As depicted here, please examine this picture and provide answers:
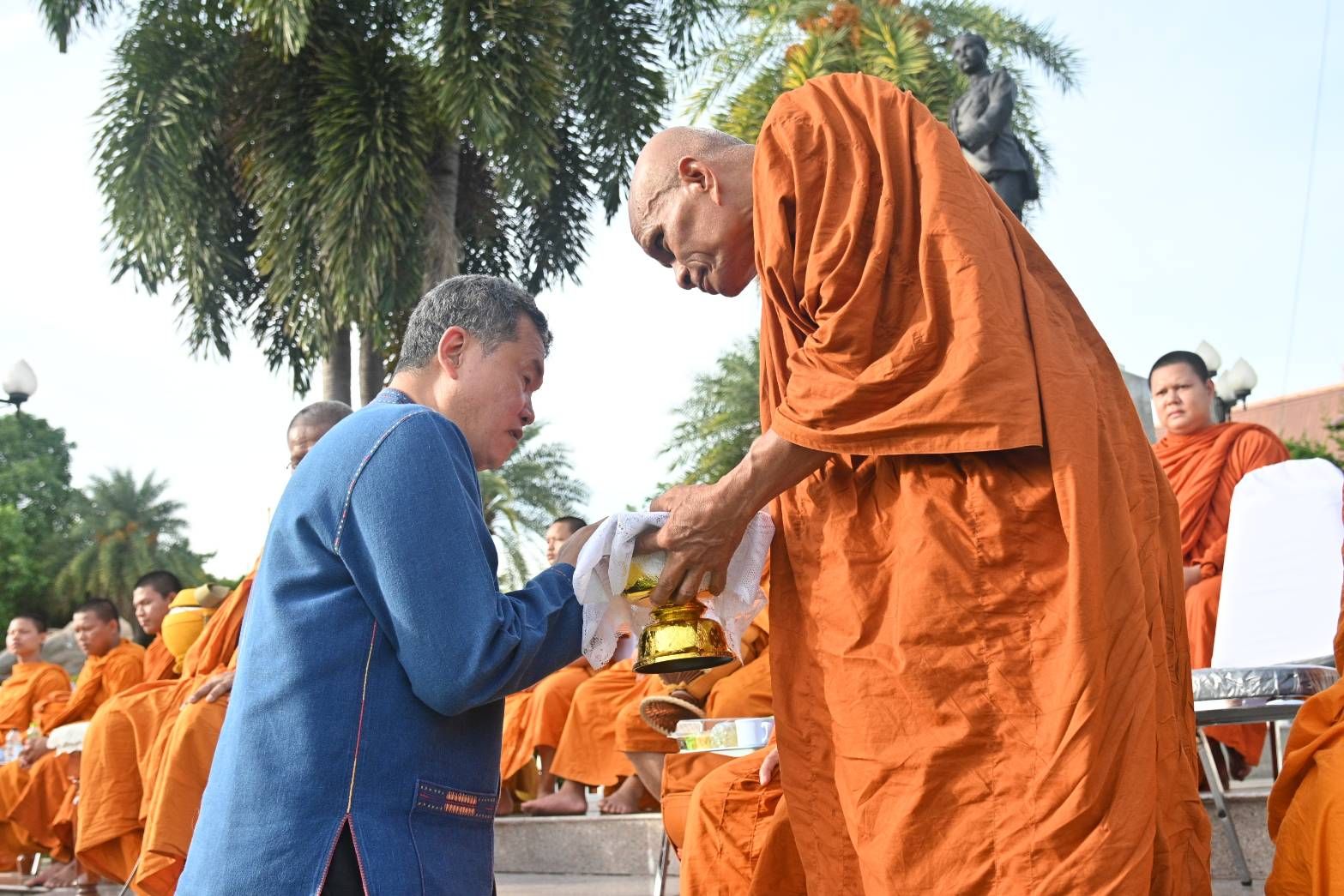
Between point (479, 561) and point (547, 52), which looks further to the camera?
point (547, 52)

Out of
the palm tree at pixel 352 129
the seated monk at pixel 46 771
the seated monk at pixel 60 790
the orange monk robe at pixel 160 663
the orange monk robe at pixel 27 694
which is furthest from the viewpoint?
the palm tree at pixel 352 129

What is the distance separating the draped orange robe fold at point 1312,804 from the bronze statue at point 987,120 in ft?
24.5

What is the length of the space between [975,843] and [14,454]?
48.9 metres

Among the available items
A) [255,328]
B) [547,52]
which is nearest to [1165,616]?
[547,52]

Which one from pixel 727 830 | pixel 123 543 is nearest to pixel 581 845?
pixel 727 830

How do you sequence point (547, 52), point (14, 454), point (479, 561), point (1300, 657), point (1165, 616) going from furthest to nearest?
point (14, 454)
point (547, 52)
point (1300, 657)
point (1165, 616)
point (479, 561)

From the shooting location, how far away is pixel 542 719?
707cm

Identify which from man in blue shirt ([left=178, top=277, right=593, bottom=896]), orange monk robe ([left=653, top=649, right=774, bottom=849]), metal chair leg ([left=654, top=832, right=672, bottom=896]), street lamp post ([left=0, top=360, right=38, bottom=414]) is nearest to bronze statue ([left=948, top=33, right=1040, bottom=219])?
orange monk robe ([left=653, top=649, right=774, bottom=849])

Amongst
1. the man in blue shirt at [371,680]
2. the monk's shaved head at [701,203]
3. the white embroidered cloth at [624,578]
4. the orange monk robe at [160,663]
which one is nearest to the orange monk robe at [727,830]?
the white embroidered cloth at [624,578]

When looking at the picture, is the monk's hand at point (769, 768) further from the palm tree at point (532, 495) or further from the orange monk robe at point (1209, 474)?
the palm tree at point (532, 495)

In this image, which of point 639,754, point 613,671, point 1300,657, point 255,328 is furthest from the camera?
point 255,328

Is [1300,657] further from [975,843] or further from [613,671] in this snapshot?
[613,671]

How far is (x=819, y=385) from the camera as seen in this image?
219cm

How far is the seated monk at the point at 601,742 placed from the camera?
261 inches
